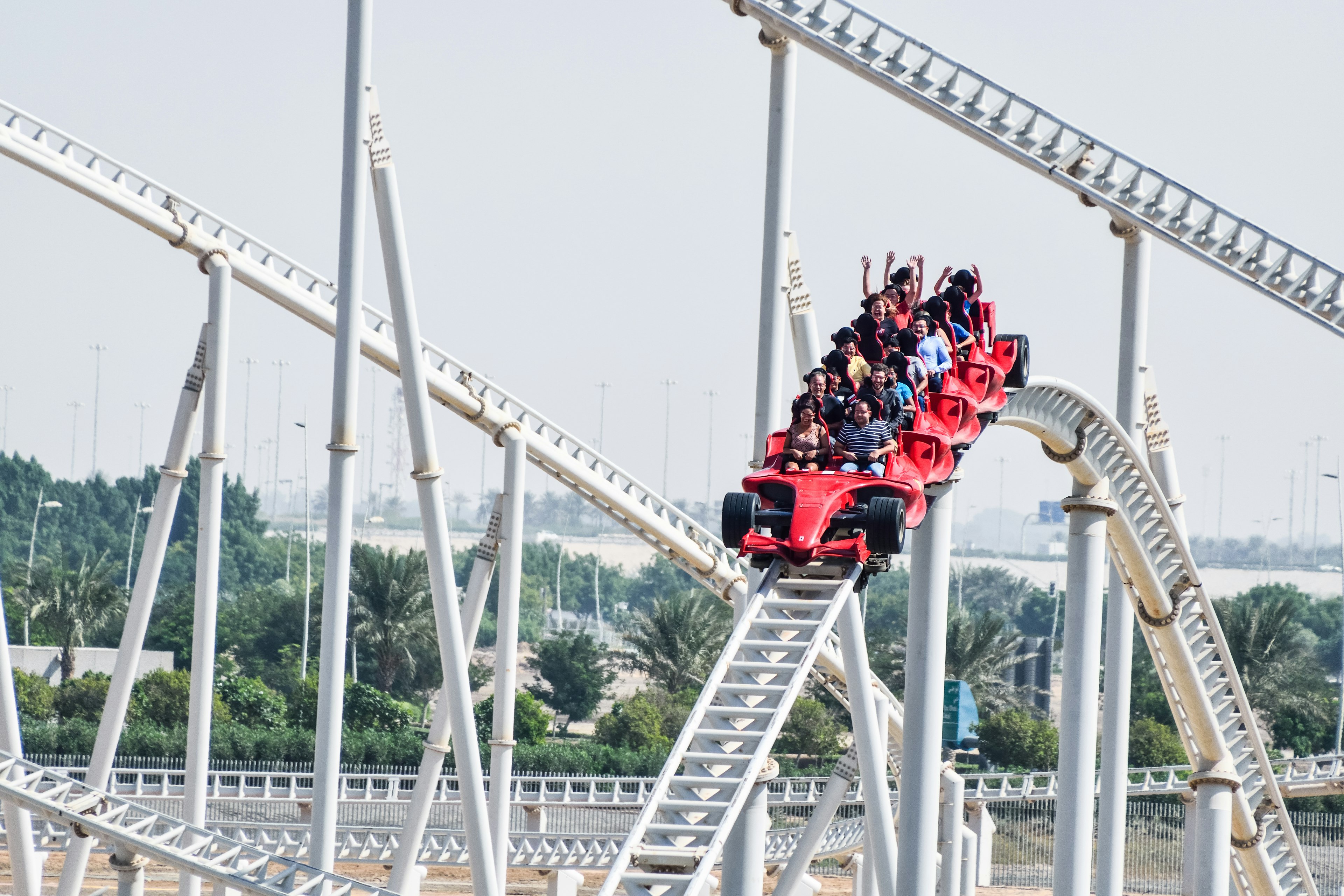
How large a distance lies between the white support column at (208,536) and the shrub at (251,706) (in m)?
25.7

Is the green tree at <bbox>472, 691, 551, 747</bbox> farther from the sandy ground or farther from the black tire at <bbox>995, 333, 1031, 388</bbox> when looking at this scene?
the black tire at <bbox>995, 333, 1031, 388</bbox>

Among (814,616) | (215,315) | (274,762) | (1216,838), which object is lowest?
(274,762)

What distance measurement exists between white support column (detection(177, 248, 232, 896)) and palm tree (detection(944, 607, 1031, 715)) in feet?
83.3

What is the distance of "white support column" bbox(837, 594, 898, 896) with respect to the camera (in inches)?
485

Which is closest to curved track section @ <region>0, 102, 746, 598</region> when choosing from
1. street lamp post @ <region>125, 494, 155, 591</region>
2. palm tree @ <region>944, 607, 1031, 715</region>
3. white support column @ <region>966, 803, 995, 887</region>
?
white support column @ <region>966, 803, 995, 887</region>

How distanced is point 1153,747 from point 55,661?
26768 millimetres

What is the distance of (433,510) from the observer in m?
13.7

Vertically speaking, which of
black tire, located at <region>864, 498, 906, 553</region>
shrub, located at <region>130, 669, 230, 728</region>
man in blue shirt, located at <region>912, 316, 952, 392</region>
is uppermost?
man in blue shirt, located at <region>912, 316, 952, 392</region>

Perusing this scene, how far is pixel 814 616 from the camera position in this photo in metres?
10.1

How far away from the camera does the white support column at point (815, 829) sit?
1583cm

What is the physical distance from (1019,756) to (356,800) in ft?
59.0

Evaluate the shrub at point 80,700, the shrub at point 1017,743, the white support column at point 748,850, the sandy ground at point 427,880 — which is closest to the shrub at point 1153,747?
the shrub at point 1017,743

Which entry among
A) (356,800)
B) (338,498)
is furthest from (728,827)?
(356,800)

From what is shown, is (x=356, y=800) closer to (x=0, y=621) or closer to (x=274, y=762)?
(x=274, y=762)
